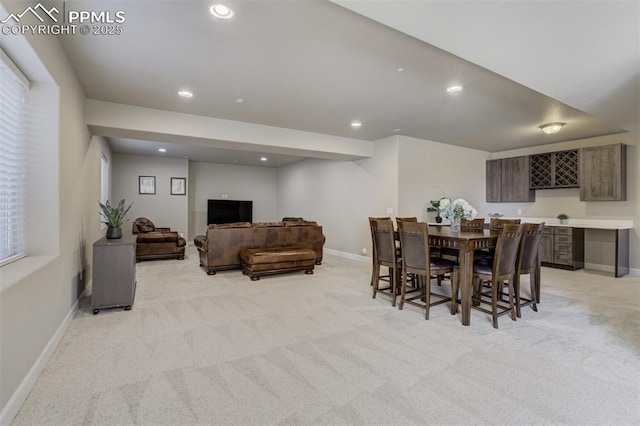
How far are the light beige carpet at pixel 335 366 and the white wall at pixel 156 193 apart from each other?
557 cm

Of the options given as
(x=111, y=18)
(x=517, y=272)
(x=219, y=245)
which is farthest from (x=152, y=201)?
(x=517, y=272)

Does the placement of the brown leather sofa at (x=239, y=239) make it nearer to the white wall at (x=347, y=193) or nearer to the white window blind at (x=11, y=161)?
the white wall at (x=347, y=193)

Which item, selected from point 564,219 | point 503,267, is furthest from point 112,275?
point 564,219

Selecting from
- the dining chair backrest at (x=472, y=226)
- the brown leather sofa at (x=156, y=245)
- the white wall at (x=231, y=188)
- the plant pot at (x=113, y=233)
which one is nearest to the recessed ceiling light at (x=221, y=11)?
the plant pot at (x=113, y=233)

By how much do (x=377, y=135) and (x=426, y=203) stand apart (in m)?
1.85

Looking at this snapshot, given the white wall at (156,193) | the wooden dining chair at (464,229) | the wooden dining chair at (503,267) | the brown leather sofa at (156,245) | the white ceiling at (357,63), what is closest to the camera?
the white ceiling at (357,63)

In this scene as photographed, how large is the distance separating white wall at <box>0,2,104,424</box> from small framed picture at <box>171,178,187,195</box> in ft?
17.1

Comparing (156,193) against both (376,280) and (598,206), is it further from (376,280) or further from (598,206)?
(598,206)

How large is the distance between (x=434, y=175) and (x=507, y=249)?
3853 mm

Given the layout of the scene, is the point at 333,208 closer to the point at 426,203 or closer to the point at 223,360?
the point at 426,203

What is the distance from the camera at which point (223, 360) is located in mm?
2424

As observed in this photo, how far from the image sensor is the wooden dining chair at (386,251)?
3.83 meters

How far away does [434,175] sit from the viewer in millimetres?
6895

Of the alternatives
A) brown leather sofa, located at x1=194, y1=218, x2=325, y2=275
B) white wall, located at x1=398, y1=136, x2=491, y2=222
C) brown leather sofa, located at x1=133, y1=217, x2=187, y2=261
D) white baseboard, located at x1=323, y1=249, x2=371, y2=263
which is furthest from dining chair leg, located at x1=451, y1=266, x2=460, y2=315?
brown leather sofa, located at x1=133, y1=217, x2=187, y2=261
